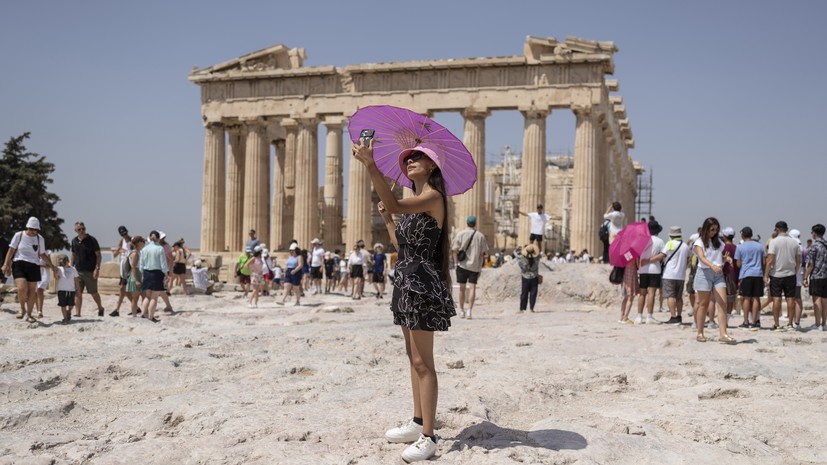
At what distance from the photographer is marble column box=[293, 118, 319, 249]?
122 ft

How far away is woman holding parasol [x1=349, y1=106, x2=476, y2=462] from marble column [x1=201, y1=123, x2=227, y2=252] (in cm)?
3462

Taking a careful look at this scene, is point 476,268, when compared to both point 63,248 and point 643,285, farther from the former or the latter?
point 63,248

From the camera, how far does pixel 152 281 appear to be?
13680 millimetres

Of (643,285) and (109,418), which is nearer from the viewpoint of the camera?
(109,418)

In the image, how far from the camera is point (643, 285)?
43.5 feet

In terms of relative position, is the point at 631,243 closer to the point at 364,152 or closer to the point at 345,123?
the point at 364,152

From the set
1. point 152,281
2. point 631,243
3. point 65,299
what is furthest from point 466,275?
point 65,299

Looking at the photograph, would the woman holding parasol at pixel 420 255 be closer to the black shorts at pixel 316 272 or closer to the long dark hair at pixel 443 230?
the long dark hair at pixel 443 230

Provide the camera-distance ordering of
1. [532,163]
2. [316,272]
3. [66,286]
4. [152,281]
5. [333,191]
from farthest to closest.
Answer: [333,191]
[532,163]
[316,272]
[152,281]
[66,286]

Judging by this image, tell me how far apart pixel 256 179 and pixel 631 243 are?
27.5m

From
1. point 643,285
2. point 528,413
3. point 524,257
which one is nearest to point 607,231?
point 524,257

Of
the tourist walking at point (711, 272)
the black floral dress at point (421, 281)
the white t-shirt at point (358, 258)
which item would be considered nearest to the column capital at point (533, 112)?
the white t-shirt at point (358, 258)

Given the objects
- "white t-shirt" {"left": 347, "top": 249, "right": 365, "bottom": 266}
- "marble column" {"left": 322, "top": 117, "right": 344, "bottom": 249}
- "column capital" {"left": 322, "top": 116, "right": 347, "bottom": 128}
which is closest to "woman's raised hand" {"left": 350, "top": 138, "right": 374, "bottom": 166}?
"white t-shirt" {"left": 347, "top": 249, "right": 365, "bottom": 266}

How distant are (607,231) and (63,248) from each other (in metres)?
33.4
